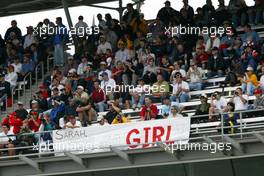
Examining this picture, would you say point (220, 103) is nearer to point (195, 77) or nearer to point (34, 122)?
point (195, 77)

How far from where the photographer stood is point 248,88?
109 ft

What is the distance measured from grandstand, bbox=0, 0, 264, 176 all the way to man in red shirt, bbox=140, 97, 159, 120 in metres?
Result: 0.03

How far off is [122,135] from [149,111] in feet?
4.43

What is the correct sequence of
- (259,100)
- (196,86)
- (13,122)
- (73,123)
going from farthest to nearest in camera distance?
(13,122), (196,86), (73,123), (259,100)

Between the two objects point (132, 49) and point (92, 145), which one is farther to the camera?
point (132, 49)

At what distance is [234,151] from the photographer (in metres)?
31.2

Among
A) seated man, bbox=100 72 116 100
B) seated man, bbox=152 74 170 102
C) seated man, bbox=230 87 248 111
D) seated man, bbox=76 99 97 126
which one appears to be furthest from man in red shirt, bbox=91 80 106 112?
seated man, bbox=230 87 248 111

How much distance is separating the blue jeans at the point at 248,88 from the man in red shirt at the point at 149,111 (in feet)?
7.88

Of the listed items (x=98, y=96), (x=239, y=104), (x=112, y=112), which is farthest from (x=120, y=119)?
(x=239, y=104)

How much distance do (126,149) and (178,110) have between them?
1.85m

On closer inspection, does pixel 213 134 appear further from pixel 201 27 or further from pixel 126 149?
pixel 201 27

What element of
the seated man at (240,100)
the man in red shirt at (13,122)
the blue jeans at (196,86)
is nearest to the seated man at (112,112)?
the blue jeans at (196,86)

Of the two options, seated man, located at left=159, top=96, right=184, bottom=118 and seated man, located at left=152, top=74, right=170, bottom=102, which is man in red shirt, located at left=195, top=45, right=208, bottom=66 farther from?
seated man, located at left=159, top=96, right=184, bottom=118

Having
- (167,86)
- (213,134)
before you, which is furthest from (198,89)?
(213,134)
